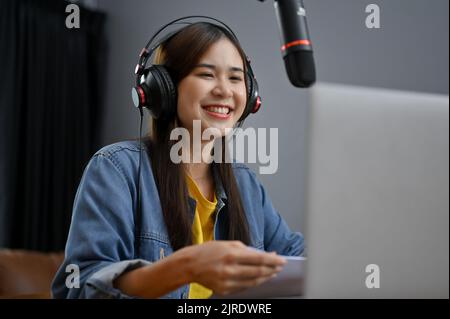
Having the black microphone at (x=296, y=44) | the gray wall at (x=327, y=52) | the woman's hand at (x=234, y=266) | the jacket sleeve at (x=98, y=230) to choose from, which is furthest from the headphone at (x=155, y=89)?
the gray wall at (x=327, y=52)

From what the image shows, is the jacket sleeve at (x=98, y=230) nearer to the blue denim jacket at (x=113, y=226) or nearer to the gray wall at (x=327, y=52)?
the blue denim jacket at (x=113, y=226)

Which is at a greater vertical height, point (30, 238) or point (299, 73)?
point (299, 73)

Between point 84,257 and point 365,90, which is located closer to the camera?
point 365,90

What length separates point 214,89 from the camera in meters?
1.24

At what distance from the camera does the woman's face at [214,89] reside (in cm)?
122

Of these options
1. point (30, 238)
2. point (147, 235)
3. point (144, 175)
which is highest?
point (144, 175)

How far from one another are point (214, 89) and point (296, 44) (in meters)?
0.49

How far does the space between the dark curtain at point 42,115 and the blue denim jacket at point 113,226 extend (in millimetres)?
1776

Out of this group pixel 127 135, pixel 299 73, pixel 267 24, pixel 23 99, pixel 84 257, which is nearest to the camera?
pixel 299 73

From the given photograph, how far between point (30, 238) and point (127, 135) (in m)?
0.75

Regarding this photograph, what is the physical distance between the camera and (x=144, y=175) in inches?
44.4

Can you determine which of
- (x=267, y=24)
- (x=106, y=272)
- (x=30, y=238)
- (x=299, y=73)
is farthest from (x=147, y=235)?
(x=30, y=238)

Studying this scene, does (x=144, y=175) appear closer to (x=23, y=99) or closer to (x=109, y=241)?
(x=109, y=241)

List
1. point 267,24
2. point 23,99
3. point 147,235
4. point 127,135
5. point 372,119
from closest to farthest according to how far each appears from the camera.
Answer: point 372,119 → point 147,235 → point 267,24 → point 23,99 → point 127,135
